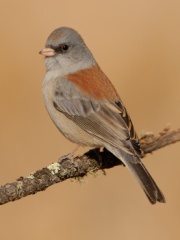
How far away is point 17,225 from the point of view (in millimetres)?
7812

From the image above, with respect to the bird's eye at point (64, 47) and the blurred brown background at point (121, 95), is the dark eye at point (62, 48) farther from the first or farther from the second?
the blurred brown background at point (121, 95)

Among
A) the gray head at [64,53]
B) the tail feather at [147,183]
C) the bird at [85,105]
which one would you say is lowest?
the tail feather at [147,183]

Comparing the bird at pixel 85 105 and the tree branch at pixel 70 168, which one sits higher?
the bird at pixel 85 105

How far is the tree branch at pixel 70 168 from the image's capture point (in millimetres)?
4512

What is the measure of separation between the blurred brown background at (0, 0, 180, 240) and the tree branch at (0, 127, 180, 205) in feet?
6.88

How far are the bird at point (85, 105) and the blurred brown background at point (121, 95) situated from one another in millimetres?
1762

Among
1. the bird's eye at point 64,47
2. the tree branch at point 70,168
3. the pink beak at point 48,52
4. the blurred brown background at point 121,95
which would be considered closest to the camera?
the tree branch at point 70,168

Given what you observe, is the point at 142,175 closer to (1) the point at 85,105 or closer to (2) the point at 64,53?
(1) the point at 85,105

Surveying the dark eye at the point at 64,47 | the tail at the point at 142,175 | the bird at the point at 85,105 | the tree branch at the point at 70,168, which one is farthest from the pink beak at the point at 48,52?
the tail at the point at 142,175

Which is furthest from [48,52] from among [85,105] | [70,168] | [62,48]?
[70,168]

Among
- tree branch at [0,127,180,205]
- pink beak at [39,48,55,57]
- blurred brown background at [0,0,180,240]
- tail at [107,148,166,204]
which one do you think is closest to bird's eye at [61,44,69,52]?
pink beak at [39,48,55,57]

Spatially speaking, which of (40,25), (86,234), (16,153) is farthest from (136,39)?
(86,234)

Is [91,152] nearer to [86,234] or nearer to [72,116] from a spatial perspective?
[72,116]

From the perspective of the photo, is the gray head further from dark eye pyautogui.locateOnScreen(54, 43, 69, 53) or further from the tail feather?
the tail feather
